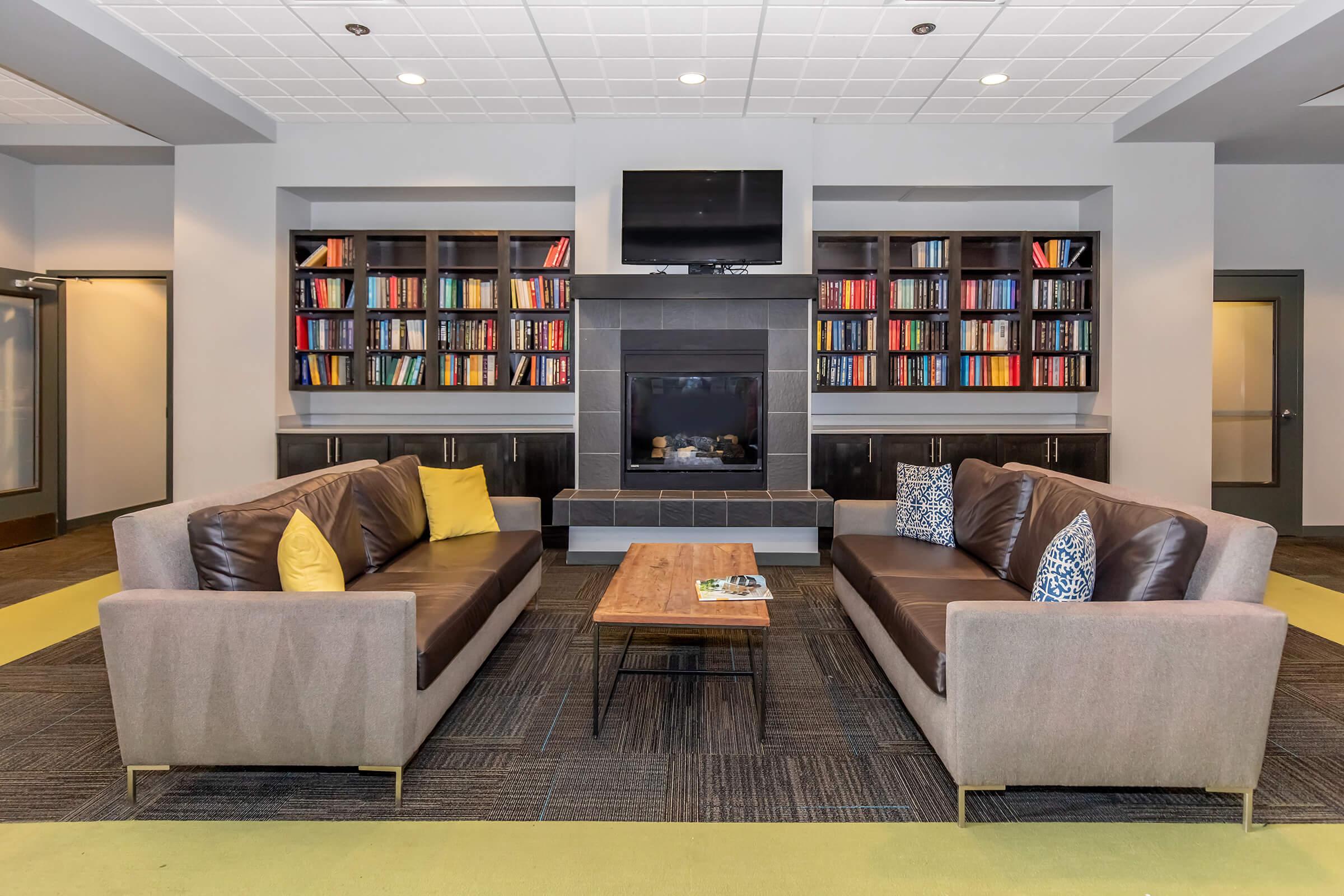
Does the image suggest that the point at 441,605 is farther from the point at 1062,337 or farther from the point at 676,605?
the point at 1062,337

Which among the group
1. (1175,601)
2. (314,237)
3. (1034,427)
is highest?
(314,237)

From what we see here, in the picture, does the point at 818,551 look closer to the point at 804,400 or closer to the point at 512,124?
the point at 804,400

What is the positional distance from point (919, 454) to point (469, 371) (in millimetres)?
3484

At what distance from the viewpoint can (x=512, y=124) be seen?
5953 mm

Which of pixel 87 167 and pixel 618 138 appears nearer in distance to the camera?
pixel 618 138

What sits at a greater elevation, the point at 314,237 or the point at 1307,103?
the point at 1307,103

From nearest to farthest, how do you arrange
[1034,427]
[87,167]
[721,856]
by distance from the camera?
1. [721,856]
2. [1034,427]
3. [87,167]

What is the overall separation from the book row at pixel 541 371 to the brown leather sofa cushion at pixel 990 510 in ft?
10.4

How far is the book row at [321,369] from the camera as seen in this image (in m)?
6.29

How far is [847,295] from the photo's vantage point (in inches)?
242

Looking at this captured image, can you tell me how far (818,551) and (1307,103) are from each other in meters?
4.23

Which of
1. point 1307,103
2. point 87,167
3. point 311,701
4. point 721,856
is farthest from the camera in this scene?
point 87,167

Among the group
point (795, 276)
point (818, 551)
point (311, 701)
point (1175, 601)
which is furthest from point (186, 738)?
point (795, 276)

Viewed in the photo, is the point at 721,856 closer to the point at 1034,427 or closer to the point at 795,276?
the point at 795,276
